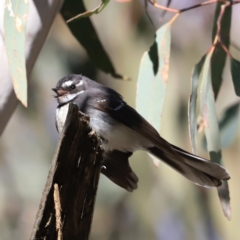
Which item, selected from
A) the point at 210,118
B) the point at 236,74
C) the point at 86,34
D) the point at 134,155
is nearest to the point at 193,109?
the point at 210,118

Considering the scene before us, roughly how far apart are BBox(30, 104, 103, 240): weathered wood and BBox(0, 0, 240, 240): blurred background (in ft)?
5.18

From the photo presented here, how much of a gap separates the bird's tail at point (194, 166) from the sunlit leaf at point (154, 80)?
5.9 inches

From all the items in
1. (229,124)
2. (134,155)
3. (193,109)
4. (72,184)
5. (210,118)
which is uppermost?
(72,184)

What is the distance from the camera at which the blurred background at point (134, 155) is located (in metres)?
2.87

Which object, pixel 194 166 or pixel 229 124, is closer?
pixel 194 166

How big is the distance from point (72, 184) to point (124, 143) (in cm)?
79

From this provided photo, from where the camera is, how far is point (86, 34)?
224cm

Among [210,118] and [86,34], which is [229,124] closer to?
[210,118]

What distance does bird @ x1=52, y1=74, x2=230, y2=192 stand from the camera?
1842 mm

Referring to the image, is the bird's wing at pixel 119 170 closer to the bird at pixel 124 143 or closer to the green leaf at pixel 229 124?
the bird at pixel 124 143

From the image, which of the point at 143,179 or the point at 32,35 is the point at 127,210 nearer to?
the point at 143,179

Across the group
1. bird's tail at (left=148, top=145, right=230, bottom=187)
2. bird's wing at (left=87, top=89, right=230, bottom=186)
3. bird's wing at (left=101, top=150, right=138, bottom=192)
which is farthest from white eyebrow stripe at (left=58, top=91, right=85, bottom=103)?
bird's tail at (left=148, top=145, right=230, bottom=187)

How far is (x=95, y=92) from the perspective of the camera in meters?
2.06

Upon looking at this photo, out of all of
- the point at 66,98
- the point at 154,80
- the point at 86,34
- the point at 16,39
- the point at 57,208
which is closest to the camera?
the point at 57,208
